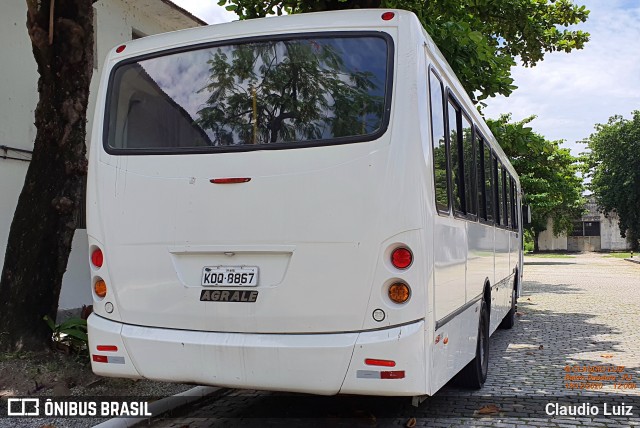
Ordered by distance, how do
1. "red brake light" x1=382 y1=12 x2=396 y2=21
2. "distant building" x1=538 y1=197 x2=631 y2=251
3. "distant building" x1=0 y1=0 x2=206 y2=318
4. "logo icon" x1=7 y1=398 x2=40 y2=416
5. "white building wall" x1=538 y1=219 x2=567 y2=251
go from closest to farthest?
"red brake light" x1=382 y1=12 x2=396 y2=21, "logo icon" x1=7 y1=398 x2=40 y2=416, "distant building" x1=0 y1=0 x2=206 y2=318, "white building wall" x1=538 y1=219 x2=567 y2=251, "distant building" x1=538 y1=197 x2=631 y2=251

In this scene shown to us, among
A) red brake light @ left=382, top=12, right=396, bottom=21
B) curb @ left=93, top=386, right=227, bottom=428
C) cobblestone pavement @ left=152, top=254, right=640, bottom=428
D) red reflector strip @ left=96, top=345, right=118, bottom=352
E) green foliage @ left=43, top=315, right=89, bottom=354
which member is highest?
red brake light @ left=382, top=12, right=396, bottom=21

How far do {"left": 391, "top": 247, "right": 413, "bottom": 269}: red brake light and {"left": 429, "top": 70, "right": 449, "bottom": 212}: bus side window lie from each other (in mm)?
609

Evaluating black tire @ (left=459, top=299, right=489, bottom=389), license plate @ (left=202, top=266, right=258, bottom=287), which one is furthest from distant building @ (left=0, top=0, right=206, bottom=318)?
black tire @ (left=459, top=299, right=489, bottom=389)

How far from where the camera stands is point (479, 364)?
6.62 meters

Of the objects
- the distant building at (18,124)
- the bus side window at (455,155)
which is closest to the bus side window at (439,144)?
the bus side window at (455,155)

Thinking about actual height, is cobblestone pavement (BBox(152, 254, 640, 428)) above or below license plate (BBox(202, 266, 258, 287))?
below

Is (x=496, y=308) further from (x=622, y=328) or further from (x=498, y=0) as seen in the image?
(x=498, y=0)

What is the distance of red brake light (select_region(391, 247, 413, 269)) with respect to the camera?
161 inches

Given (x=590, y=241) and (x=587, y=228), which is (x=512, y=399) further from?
(x=587, y=228)

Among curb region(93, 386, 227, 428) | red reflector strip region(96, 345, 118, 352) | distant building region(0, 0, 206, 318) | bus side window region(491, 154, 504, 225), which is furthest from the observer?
distant building region(0, 0, 206, 318)

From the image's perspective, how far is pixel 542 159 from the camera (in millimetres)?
37250

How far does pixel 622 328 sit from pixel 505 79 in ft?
15.2

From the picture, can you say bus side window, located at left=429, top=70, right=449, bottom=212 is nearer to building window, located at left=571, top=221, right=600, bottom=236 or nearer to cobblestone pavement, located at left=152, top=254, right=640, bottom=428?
cobblestone pavement, located at left=152, top=254, right=640, bottom=428

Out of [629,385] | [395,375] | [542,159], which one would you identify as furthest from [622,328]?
[542,159]
